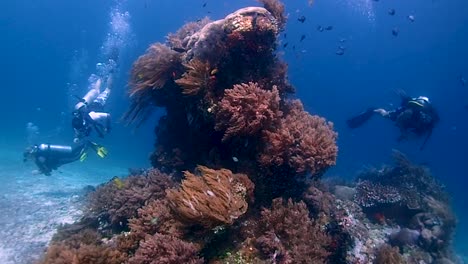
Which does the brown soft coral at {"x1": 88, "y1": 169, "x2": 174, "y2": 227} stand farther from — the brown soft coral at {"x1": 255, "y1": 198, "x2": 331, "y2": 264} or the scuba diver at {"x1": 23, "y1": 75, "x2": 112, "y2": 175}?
the scuba diver at {"x1": 23, "y1": 75, "x2": 112, "y2": 175}

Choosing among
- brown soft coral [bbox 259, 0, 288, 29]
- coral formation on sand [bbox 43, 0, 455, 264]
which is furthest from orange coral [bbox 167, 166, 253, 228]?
brown soft coral [bbox 259, 0, 288, 29]

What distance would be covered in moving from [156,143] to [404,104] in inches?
378

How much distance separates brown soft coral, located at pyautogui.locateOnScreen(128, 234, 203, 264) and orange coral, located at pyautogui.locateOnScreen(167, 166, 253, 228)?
427 mm

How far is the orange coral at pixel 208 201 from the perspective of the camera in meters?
5.66

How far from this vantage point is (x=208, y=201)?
5750mm

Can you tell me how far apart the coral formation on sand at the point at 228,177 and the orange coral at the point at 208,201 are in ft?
0.06

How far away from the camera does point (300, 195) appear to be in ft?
26.2

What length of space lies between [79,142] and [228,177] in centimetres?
1281

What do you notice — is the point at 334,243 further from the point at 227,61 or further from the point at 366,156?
the point at 366,156

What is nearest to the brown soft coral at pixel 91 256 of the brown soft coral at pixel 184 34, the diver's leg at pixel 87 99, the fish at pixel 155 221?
the fish at pixel 155 221

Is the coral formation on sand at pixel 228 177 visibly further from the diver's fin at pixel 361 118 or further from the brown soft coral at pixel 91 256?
the diver's fin at pixel 361 118

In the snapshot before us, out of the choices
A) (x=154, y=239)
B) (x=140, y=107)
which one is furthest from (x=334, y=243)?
(x=140, y=107)

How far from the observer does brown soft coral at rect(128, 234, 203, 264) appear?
17.7ft

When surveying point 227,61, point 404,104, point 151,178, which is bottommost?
point 151,178
